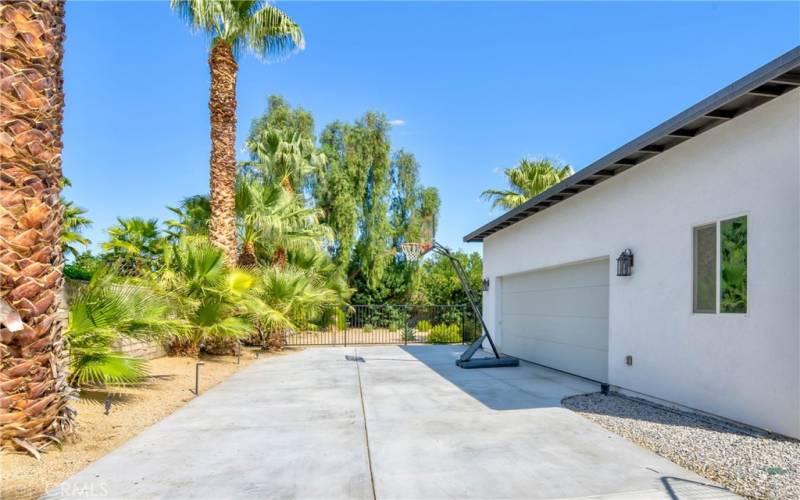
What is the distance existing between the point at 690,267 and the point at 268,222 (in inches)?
449

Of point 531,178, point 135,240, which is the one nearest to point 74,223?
point 135,240

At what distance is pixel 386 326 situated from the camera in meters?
23.5

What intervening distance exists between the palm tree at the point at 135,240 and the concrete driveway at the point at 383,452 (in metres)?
8.31

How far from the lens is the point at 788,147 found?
4.90 m

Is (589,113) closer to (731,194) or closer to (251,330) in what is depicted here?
(731,194)

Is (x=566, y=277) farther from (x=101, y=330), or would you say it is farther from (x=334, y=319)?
(x=334, y=319)

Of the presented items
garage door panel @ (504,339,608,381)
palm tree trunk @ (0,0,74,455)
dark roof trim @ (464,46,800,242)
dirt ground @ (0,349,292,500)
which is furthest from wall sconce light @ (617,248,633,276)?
palm tree trunk @ (0,0,74,455)

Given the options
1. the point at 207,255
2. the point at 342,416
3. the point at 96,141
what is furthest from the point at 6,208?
the point at 96,141

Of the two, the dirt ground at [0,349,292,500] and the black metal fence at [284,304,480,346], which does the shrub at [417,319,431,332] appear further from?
the dirt ground at [0,349,292,500]

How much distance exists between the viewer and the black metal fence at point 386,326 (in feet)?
57.2

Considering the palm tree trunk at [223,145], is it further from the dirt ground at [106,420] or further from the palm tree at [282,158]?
the palm tree at [282,158]

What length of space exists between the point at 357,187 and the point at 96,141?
12.3m

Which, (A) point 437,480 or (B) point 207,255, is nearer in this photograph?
(A) point 437,480

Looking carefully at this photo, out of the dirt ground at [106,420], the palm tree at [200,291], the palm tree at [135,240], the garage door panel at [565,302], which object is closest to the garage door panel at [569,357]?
the garage door panel at [565,302]
